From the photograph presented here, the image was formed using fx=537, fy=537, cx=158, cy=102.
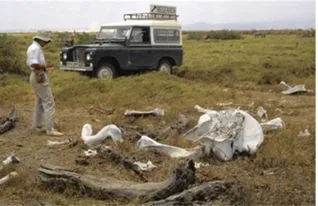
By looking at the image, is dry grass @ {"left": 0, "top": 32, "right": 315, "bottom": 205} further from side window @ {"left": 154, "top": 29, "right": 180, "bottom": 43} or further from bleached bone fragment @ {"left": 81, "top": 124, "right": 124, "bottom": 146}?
side window @ {"left": 154, "top": 29, "right": 180, "bottom": 43}

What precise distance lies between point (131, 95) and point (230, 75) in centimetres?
515

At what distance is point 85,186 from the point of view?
183 inches

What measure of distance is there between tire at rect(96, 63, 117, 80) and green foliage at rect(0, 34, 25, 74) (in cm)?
338

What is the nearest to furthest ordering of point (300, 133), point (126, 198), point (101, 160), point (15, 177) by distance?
point (126, 198) → point (15, 177) → point (101, 160) → point (300, 133)

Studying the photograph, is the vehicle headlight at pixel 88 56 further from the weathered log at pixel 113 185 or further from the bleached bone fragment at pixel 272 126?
the weathered log at pixel 113 185

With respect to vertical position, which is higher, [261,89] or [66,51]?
[66,51]

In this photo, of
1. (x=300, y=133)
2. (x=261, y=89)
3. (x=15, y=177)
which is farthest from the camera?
(x=261, y=89)

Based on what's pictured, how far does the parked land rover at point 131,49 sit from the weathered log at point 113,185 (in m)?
8.11

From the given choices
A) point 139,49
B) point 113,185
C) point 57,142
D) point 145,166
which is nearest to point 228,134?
point 145,166

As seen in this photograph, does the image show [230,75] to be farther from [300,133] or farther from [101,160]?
[101,160]

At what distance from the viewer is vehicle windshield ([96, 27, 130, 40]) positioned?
13656 millimetres

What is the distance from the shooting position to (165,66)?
1488cm

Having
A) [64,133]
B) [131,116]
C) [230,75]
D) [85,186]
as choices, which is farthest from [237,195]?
[230,75]

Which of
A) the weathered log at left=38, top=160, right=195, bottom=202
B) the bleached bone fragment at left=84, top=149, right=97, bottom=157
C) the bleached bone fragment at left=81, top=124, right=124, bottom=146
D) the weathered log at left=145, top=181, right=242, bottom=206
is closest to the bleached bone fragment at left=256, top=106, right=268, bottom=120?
the bleached bone fragment at left=81, top=124, right=124, bottom=146
